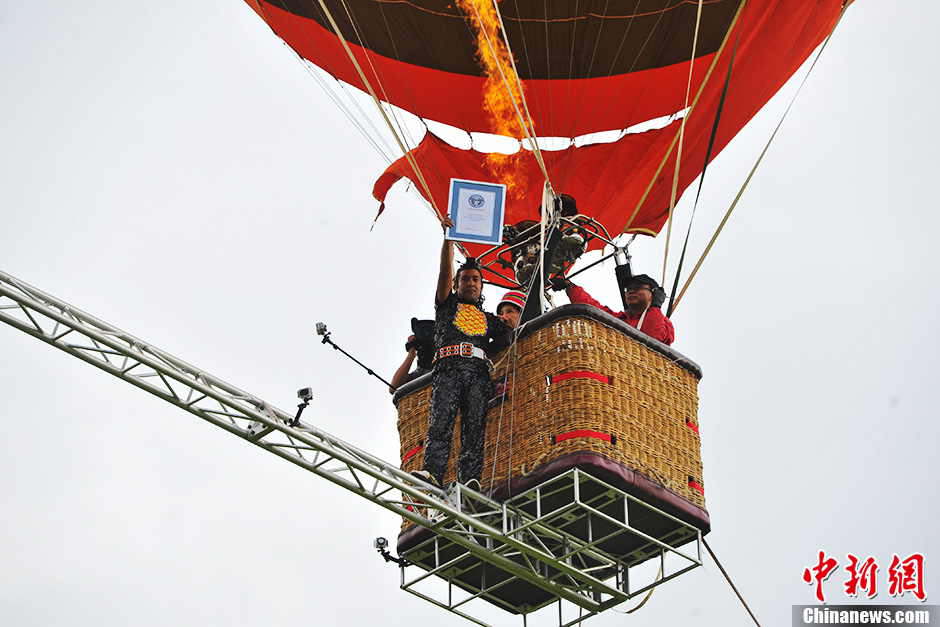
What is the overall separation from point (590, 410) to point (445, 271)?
1.18m

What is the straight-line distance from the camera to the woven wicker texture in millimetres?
8617

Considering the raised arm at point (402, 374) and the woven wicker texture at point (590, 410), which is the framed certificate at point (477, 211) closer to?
the woven wicker texture at point (590, 410)

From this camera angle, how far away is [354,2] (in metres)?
12.2

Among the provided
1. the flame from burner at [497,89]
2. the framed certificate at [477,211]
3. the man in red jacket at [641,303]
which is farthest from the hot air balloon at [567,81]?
the framed certificate at [477,211]

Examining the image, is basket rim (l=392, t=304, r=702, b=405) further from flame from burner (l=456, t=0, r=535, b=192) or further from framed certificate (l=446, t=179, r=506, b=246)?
flame from burner (l=456, t=0, r=535, b=192)

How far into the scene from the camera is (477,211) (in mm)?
8766

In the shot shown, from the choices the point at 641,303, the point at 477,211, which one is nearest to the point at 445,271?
the point at 477,211

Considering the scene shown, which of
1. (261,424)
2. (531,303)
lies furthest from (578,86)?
(261,424)

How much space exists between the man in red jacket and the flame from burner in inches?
113

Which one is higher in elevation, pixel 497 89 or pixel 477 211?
pixel 497 89

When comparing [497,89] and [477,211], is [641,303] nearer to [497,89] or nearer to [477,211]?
[477,211]

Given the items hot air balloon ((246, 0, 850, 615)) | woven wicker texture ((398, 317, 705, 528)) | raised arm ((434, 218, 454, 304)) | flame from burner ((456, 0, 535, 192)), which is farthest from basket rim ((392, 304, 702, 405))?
flame from burner ((456, 0, 535, 192))

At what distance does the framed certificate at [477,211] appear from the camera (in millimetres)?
8719

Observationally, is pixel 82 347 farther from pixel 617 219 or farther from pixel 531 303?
pixel 617 219
